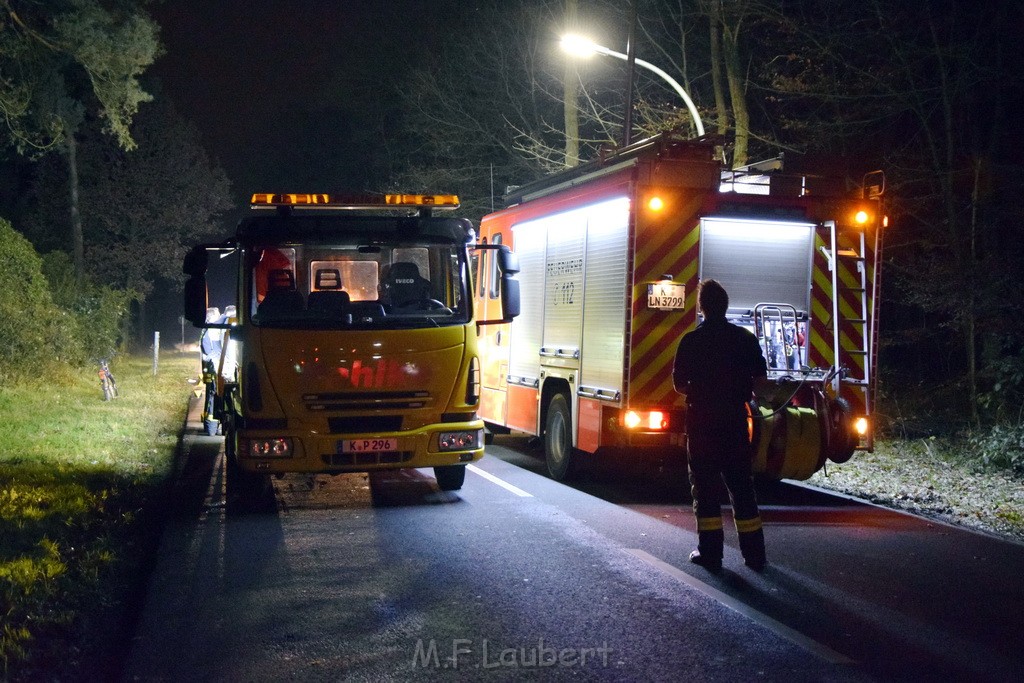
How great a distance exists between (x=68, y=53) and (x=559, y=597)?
15.8 m

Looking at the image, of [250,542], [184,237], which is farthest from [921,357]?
[184,237]

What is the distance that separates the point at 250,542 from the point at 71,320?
706 inches

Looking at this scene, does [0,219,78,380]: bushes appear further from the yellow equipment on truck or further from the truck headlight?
the truck headlight

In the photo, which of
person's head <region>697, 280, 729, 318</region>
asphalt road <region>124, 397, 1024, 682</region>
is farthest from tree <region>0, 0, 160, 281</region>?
person's head <region>697, 280, 729, 318</region>

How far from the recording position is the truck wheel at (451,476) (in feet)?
33.6

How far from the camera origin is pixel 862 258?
9938 mm

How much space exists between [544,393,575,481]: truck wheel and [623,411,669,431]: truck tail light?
1.36 metres

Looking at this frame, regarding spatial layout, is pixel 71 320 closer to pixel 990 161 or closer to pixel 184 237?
pixel 990 161

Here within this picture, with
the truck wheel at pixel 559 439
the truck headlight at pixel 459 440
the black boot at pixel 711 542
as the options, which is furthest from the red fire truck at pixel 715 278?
the black boot at pixel 711 542

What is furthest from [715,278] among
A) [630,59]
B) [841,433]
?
[630,59]

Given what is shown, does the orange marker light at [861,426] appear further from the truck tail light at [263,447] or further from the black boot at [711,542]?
the truck tail light at [263,447]

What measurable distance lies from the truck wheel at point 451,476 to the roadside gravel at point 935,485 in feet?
11.4

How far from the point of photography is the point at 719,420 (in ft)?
23.4

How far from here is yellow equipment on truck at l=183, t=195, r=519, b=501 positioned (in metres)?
8.77
